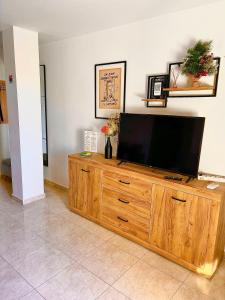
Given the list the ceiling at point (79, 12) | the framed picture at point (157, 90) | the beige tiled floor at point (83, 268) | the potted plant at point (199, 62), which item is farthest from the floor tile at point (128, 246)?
the ceiling at point (79, 12)

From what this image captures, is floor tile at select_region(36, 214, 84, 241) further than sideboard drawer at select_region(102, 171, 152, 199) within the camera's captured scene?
Yes

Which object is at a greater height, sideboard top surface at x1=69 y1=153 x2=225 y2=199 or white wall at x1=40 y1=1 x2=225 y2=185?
white wall at x1=40 y1=1 x2=225 y2=185

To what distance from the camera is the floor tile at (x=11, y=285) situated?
1.72 m

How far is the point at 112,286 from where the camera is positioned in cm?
183

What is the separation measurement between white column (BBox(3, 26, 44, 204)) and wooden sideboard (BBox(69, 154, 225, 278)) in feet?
2.36

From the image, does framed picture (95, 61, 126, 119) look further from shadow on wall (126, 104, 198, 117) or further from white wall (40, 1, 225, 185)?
shadow on wall (126, 104, 198, 117)

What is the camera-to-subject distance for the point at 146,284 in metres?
1.86

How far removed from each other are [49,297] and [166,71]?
2.39 meters

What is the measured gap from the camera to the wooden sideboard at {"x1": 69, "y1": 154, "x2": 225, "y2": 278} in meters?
1.86

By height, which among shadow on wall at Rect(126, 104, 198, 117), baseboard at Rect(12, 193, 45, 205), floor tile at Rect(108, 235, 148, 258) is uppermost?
shadow on wall at Rect(126, 104, 198, 117)

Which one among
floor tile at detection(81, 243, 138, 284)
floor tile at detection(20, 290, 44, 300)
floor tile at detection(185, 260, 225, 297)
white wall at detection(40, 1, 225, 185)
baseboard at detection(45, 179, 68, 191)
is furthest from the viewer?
baseboard at detection(45, 179, 68, 191)

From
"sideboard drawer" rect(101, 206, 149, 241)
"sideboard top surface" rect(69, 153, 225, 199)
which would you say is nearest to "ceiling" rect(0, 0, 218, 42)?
"sideboard top surface" rect(69, 153, 225, 199)

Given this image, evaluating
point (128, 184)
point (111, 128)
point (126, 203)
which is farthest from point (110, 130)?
point (126, 203)

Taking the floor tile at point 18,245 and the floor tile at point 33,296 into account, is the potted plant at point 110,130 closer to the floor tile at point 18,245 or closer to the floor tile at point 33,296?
the floor tile at point 18,245
